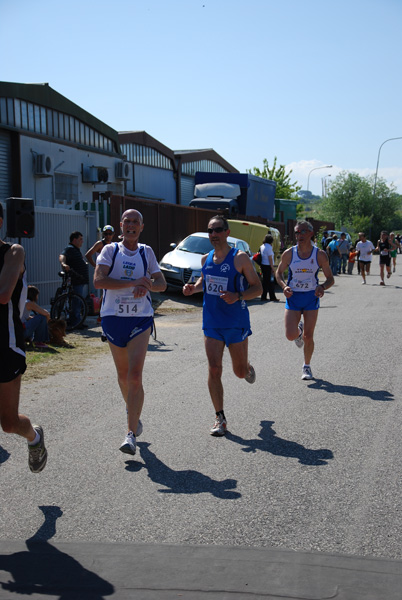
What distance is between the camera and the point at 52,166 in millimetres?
Result: 27609

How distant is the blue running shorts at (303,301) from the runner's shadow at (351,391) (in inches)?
37.5

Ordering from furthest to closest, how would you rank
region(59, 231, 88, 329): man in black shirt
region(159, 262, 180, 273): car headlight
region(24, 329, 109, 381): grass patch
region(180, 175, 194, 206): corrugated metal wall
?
region(180, 175, 194, 206): corrugated metal wall < region(159, 262, 180, 273): car headlight < region(59, 231, 88, 329): man in black shirt < region(24, 329, 109, 381): grass patch

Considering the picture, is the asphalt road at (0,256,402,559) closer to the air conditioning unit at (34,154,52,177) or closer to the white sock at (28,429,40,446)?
the white sock at (28,429,40,446)

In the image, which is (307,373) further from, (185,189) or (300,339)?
Answer: (185,189)

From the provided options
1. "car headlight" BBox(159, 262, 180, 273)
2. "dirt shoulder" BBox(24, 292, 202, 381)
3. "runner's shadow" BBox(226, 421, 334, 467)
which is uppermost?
"car headlight" BBox(159, 262, 180, 273)

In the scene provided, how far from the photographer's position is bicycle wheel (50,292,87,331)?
13.9 meters

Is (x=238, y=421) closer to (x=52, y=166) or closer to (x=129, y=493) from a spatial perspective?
(x=129, y=493)

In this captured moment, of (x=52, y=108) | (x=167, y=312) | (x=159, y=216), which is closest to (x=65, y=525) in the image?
(x=167, y=312)

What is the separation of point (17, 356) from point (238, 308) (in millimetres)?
2563

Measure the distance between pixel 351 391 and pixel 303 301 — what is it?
1370 mm

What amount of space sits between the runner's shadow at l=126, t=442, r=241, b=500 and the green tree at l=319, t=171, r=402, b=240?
295ft

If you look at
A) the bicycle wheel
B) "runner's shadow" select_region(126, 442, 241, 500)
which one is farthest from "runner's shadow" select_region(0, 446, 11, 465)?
the bicycle wheel

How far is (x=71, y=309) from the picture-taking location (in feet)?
46.1

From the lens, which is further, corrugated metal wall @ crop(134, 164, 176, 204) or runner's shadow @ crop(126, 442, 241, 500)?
corrugated metal wall @ crop(134, 164, 176, 204)
